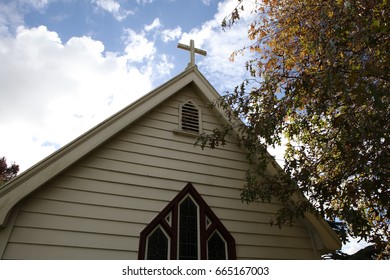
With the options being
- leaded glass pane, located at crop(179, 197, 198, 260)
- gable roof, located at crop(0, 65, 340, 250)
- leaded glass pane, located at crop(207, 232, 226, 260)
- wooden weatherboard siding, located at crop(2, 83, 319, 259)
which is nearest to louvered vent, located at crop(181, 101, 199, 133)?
wooden weatherboard siding, located at crop(2, 83, 319, 259)

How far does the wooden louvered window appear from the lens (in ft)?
20.8

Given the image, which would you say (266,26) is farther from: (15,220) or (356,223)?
(15,220)

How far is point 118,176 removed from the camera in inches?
200

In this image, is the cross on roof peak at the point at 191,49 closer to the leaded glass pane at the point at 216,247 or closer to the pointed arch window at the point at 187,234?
the pointed arch window at the point at 187,234

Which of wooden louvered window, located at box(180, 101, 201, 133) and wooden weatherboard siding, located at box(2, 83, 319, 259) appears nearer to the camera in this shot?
wooden weatherboard siding, located at box(2, 83, 319, 259)

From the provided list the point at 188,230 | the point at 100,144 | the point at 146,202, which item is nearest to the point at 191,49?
the point at 100,144

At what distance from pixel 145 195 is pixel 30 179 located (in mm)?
1854

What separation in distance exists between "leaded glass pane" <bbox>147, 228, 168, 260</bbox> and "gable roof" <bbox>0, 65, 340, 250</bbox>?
188cm

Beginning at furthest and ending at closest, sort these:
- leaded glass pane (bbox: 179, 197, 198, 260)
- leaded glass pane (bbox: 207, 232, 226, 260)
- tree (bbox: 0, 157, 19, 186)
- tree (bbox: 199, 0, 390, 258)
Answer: tree (bbox: 0, 157, 19, 186)
leaded glass pane (bbox: 207, 232, 226, 260)
leaded glass pane (bbox: 179, 197, 198, 260)
tree (bbox: 199, 0, 390, 258)

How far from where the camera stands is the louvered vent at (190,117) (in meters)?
6.36

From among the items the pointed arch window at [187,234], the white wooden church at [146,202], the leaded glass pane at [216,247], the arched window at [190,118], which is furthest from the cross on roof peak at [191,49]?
the leaded glass pane at [216,247]

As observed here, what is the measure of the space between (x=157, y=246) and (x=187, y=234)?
0.59m

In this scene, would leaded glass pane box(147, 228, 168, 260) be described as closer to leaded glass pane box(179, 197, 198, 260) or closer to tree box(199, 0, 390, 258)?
leaded glass pane box(179, 197, 198, 260)

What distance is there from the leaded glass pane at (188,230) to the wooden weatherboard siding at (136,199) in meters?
0.32
